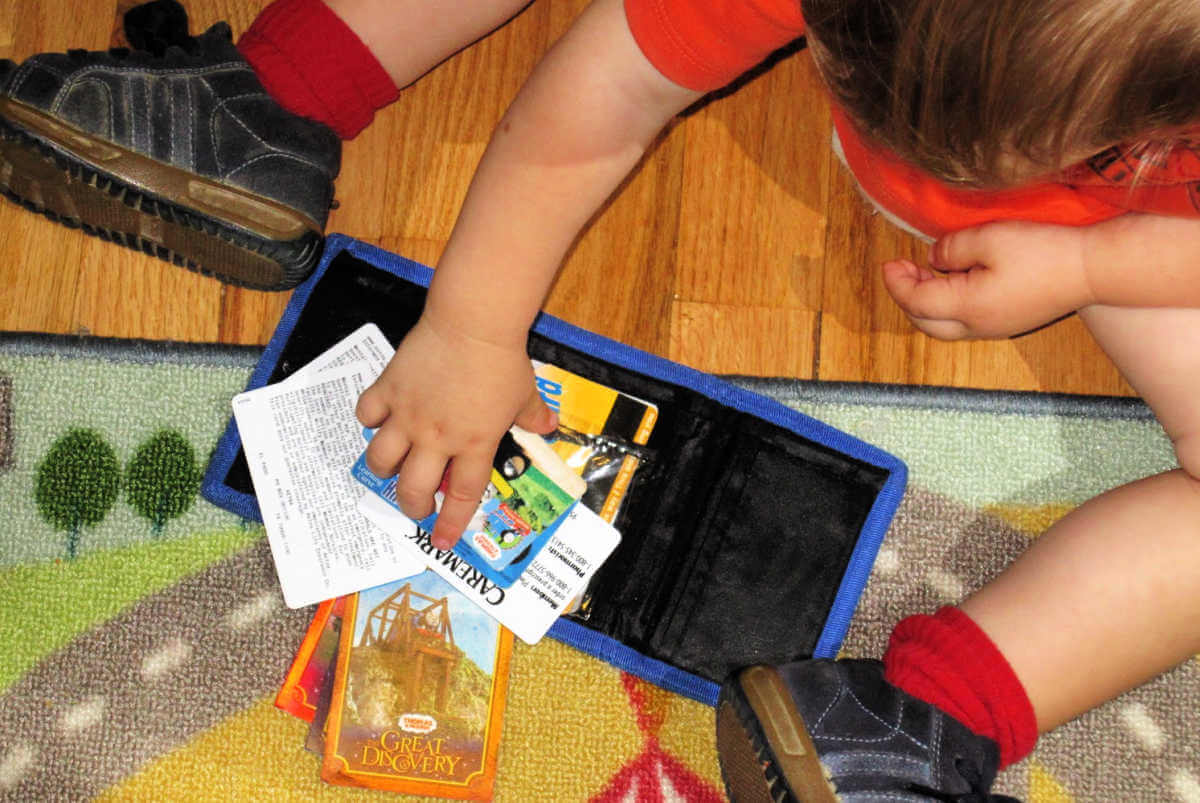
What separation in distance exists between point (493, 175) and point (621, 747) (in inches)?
21.2

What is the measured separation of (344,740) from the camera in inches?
34.5

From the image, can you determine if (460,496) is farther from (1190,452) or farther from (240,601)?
(1190,452)

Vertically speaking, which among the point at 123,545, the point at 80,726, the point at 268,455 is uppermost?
the point at 268,455

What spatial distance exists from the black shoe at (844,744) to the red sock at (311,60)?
26.0 inches

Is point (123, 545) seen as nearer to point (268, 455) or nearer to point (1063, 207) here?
point (268, 455)

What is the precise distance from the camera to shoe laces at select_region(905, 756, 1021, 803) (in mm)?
806

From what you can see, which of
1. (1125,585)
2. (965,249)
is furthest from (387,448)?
(1125,585)

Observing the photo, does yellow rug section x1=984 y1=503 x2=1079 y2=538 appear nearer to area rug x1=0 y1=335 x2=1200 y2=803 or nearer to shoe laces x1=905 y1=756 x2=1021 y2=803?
area rug x1=0 y1=335 x2=1200 y2=803

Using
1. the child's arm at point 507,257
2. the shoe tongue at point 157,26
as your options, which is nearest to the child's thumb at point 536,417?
the child's arm at point 507,257

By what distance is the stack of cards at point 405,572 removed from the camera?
0.88 m

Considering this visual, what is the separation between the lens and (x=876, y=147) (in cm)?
68

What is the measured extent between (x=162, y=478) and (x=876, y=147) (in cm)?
72

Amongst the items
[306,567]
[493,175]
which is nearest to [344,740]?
[306,567]

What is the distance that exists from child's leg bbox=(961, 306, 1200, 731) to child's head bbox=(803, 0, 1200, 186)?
1.10ft
